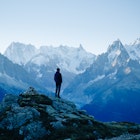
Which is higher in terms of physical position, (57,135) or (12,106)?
(12,106)

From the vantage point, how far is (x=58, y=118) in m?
48.2

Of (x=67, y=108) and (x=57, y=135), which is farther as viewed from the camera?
(x=67, y=108)

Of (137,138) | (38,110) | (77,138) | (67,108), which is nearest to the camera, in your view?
(137,138)

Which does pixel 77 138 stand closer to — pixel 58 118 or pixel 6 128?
pixel 58 118

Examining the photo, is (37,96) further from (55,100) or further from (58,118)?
(58,118)

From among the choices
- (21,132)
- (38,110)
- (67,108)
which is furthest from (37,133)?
(67,108)

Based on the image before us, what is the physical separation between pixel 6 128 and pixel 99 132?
12823 mm

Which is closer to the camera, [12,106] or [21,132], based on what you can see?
[21,132]

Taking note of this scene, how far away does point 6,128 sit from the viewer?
46188 millimetres

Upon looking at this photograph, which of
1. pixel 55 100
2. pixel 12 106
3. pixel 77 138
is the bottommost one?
pixel 77 138

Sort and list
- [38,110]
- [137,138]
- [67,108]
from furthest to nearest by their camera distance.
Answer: [67,108], [38,110], [137,138]

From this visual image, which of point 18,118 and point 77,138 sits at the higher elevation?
point 18,118

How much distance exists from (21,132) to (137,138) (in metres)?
17.7

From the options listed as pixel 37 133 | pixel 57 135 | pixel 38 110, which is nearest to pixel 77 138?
pixel 57 135
